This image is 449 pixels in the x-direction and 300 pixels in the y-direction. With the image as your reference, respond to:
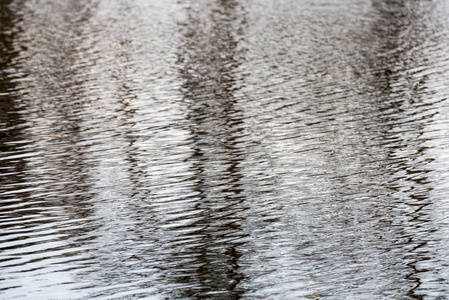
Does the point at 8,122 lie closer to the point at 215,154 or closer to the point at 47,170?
the point at 47,170

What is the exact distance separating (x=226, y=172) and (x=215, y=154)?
1.37 metres

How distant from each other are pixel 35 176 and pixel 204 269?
5.61 meters

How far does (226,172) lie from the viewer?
13781 millimetres

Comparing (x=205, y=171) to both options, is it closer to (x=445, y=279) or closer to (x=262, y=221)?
(x=262, y=221)

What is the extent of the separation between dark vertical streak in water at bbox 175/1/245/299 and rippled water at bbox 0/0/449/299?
0.14 feet

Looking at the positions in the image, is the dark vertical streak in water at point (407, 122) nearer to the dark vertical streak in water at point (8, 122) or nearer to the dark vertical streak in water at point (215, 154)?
the dark vertical streak in water at point (215, 154)

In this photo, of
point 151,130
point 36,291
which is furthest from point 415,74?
point 36,291

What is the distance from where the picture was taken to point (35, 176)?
45.4 feet

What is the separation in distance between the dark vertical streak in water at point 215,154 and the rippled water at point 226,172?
4cm

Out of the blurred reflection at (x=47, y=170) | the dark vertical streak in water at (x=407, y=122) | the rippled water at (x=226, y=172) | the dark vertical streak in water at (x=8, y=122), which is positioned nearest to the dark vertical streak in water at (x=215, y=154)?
the rippled water at (x=226, y=172)

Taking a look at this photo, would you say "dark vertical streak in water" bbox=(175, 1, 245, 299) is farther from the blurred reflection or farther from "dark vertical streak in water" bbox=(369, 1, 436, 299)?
"dark vertical streak in water" bbox=(369, 1, 436, 299)

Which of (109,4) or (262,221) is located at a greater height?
(109,4)

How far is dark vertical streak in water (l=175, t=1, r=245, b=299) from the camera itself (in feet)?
30.8

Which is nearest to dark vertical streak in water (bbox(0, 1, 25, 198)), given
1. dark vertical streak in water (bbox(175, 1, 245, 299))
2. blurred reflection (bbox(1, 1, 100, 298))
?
blurred reflection (bbox(1, 1, 100, 298))
